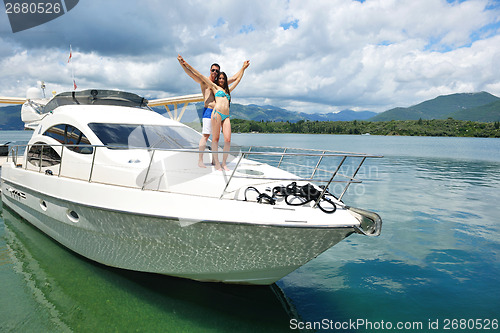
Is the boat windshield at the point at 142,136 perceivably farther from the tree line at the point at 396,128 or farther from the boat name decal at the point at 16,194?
the tree line at the point at 396,128

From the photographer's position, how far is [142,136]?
15.9 feet

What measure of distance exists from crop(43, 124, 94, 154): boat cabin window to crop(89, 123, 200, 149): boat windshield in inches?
10.4

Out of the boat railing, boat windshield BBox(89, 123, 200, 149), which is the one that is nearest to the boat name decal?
the boat railing

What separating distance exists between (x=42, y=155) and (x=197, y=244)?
13.2 ft

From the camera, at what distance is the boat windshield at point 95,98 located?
6004mm

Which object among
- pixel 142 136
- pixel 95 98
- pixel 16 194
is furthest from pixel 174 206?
pixel 16 194

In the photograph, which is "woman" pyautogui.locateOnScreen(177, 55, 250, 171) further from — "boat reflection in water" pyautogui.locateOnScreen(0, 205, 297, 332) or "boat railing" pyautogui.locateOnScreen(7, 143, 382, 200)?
"boat reflection in water" pyautogui.locateOnScreen(0, 205, 297, 332)

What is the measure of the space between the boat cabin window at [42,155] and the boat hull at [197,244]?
3.47ft

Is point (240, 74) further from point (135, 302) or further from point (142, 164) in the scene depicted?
point (135, 302)

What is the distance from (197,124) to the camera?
222 inches

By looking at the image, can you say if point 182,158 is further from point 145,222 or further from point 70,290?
point 70,290

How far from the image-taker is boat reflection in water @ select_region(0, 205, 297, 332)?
3.54 metres

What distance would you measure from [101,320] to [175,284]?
104cm

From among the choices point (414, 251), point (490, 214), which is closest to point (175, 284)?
point (414, 251)
